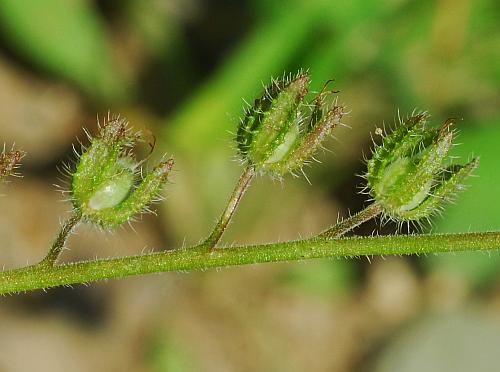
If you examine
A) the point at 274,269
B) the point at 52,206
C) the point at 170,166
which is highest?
the point at 274,269

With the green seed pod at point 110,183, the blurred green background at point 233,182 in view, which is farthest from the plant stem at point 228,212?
the blurred green background at point 233,182

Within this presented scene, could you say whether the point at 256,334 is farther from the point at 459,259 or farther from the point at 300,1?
the point at 300,1

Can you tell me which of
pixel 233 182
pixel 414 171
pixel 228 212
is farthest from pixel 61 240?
pixel 233 182

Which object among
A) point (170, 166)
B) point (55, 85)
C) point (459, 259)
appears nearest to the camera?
point (170, 166)

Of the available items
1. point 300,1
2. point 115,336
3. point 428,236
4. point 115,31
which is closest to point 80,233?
point 115,336

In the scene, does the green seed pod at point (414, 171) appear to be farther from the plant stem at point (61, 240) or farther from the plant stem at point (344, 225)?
the plant stem at point (61, 240)

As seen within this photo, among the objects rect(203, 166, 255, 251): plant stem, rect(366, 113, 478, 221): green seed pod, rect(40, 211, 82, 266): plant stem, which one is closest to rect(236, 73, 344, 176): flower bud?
rect(203, 166, 255, 251): plant stem
